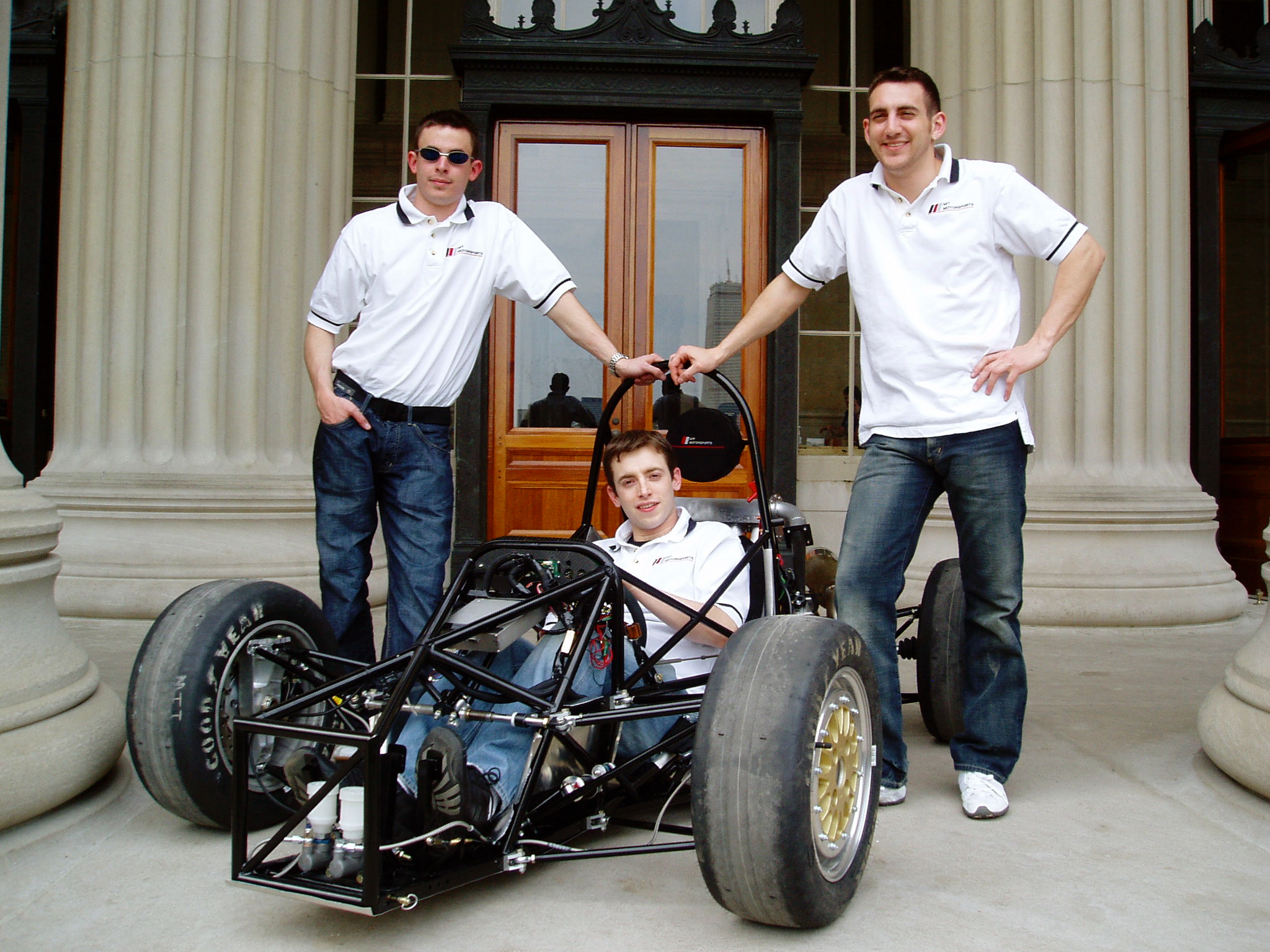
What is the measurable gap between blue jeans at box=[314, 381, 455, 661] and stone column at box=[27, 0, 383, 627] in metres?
2.57

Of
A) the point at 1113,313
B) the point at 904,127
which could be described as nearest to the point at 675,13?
the point at 1113,313

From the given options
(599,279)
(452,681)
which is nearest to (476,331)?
(452,681)

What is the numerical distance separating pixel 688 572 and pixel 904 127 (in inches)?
53.2

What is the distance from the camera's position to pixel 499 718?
2281 millimetres

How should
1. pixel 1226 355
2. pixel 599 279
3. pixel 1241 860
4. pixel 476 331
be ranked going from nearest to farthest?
pixel 1241 860 < pixel 476 331 < pixel 599 279 < pixel 1226 355

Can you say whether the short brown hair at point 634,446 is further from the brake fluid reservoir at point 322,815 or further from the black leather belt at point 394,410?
the brake fluid reservoir at point 322,815

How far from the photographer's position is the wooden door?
6.91 meters

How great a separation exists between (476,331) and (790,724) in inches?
75.1

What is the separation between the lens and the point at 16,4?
712 cm

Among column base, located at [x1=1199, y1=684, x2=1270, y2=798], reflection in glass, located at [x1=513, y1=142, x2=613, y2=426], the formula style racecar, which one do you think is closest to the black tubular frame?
the formula style racecar

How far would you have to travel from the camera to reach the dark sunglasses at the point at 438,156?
128 inches

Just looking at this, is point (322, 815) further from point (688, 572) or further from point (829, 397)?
point (829, 397)

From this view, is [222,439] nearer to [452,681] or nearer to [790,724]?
[452,681]

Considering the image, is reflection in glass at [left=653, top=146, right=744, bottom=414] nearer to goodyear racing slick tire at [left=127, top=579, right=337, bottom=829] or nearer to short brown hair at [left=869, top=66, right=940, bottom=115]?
short brown hair at [left=869, top=66, right=940, bottom=115]
